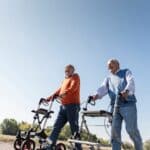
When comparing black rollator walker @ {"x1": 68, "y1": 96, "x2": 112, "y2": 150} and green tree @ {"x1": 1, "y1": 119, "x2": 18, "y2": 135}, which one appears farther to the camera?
green tree @ {"x1": 1, "y1": 119, "x2": 18, "y2": 135}

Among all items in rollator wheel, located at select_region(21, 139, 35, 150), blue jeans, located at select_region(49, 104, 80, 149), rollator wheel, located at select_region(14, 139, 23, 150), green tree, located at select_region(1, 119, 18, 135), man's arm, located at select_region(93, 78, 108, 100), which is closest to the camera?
man's arm, located at select_region(93, 78, 108, 100)

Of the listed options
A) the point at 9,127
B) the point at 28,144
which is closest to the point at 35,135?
the point at 28,144

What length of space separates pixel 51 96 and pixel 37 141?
108 centimetres

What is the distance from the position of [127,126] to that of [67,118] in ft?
7.38

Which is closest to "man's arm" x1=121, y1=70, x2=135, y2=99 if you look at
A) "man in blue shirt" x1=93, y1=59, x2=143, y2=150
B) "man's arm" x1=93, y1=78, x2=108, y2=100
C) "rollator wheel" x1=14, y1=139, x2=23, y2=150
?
"man in blue shirt" x1=93, y1=59, x2=143, y2=150

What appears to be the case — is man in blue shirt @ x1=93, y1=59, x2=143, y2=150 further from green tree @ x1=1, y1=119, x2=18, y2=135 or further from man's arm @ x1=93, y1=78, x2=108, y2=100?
green tree @ x1=1, y1=119, x2=18, y2=135

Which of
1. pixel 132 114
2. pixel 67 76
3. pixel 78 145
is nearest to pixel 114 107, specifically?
pixel 132 114

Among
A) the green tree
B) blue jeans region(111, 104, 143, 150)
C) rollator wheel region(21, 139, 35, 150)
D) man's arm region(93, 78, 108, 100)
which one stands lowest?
rollator wheel region(21, 139, 35, 150)

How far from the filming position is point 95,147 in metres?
7.62

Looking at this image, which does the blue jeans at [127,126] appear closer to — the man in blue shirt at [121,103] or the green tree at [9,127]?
the man in blue shirt at [121,103]

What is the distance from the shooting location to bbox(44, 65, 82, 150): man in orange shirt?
372 inches

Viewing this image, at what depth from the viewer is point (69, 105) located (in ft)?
31.2

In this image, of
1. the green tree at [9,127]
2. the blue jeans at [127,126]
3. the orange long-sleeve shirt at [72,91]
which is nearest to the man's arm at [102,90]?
the blue jeans at [127,126]

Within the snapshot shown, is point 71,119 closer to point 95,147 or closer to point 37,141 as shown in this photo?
point 37,141
